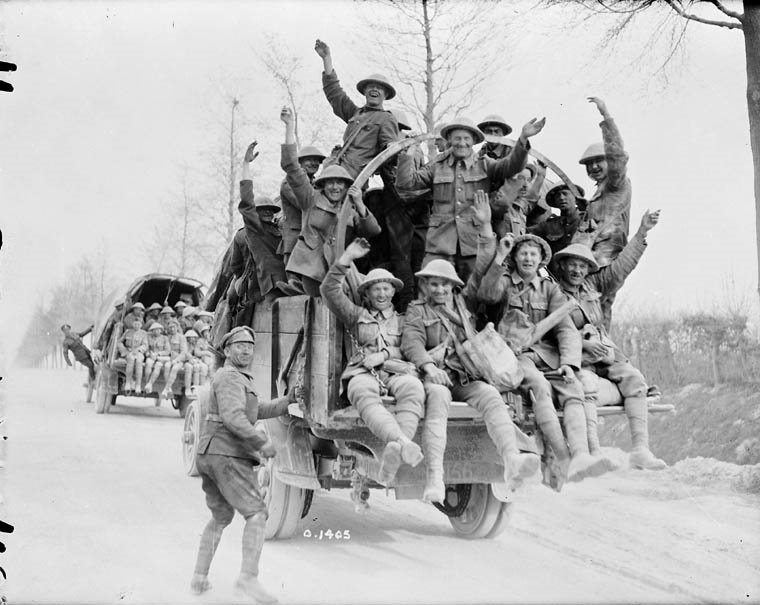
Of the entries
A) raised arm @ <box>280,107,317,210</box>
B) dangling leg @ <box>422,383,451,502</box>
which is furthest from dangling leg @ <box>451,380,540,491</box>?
raised arm @ <box>280,107,317,210</box>

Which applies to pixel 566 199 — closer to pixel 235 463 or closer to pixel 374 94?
pixel 374 94

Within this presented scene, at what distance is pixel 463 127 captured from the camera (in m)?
5.86

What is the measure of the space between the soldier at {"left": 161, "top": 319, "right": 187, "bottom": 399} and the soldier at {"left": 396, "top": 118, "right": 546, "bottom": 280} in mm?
9846

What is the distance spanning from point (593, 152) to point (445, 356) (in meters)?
2.60

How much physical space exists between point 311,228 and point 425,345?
1.46 meters

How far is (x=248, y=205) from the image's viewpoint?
711 cm

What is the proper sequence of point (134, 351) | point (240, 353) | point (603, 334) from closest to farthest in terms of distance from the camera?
1. point (240, 353)
2. point (603, 334)
3. point (134, 351)

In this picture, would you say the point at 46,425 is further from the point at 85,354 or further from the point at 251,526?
the point at 251,526

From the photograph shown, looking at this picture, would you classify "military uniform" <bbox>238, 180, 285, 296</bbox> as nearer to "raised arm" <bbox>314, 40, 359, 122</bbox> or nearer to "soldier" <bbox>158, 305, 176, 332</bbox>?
"raised arm" <bbox>314, 40, 359, 122</bbox>

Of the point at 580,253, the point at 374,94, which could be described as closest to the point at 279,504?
the point at 580,253

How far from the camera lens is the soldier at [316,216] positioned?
5.86 metres

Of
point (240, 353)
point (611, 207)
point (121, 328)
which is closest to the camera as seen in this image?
point (240, 353)

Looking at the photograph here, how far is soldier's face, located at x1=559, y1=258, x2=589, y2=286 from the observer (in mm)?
5723

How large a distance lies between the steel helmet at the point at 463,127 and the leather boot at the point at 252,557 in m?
3.13
